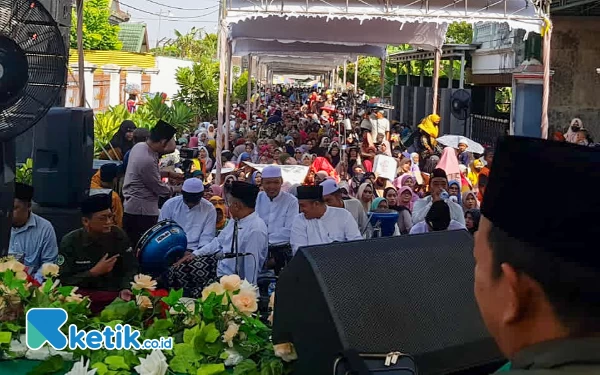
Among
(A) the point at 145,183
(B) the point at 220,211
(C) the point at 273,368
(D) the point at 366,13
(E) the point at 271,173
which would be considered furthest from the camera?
(D) the point at 366,13

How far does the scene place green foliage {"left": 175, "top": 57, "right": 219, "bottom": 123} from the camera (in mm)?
25141

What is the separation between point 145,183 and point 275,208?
3.84 feet

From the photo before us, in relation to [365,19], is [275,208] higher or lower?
lower

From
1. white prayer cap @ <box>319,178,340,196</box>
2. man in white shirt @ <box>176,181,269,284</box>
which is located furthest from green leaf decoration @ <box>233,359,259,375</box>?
white prayer cap @ <box>319,178,340,196</box>

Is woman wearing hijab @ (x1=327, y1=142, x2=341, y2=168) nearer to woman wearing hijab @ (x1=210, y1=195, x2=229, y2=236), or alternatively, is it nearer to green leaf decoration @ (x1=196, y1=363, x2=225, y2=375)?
woman wearing hijab @ (x1=210, y1=195, x2=229, y2=236)

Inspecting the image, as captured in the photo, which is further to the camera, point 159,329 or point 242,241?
point 242,241

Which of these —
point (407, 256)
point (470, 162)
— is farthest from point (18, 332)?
point (470, 162)

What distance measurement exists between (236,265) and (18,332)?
263cm

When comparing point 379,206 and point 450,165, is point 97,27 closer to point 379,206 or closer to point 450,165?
point 450,165

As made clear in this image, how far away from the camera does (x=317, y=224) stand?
21.7ft

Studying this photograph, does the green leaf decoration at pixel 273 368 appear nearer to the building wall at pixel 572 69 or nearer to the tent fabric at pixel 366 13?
the tent fabric at pixel 366 13

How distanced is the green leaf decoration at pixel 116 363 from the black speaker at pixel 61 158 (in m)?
3.95

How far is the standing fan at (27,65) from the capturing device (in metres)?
4.38

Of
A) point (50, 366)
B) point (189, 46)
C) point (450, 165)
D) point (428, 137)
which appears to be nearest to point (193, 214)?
point (50, 366)
